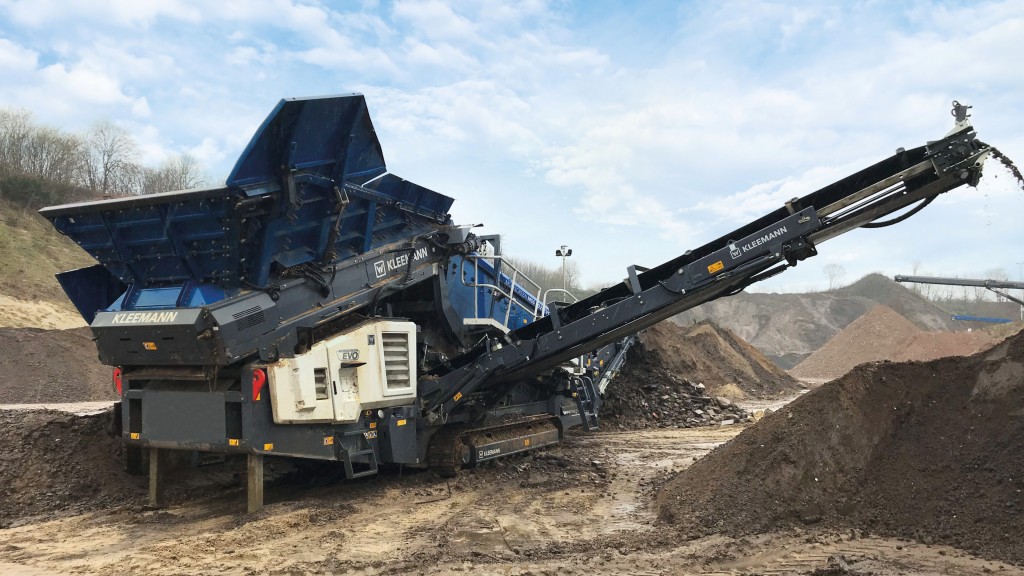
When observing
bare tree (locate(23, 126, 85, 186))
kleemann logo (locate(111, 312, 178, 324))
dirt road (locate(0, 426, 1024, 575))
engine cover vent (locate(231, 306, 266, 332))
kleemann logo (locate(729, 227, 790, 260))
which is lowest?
dirt road (locate(0, 426, 1024, 575))

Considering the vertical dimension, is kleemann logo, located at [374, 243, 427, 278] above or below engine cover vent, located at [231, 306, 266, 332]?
above

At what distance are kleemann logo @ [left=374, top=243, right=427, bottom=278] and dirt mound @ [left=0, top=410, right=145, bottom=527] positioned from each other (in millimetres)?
3101

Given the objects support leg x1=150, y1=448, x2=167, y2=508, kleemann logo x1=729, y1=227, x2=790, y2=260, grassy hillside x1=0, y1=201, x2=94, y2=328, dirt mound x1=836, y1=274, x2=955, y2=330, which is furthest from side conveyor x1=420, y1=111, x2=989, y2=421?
dirt mound x1=836, y1=274, x2=955, y2=330

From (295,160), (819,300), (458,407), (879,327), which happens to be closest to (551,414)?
(458,407)

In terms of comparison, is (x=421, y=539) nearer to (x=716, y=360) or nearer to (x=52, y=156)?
(x=716, y=360)

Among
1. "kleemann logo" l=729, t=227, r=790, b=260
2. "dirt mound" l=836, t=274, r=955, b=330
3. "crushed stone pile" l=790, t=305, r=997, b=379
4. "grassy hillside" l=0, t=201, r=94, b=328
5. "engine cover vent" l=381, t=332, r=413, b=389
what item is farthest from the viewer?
"dirt mound" l=836, t=274, r=955, b=330

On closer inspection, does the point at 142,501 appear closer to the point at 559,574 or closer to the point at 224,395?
the point at 224,395

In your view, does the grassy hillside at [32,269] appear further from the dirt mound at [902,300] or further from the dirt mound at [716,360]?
the dirt mound at [902,300]

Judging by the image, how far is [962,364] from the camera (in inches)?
251

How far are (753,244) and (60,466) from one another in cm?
706

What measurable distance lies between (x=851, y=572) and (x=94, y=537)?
555 centimetres

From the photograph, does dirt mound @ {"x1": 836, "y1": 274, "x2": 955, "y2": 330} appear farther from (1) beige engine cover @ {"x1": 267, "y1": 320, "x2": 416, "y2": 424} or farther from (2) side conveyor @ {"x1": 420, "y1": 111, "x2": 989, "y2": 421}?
(1) beige engine cover @ {"x1": 267, "y1": 320, "x2": 416, "y2": 424}

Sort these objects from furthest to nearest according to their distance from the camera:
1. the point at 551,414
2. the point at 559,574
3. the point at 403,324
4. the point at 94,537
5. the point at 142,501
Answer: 1. the point at 551,414
2. the point at 403,324
3. the point at 142,501
4. the point at 94,537
5. the point at 559,574

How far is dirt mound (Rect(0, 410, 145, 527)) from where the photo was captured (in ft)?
21.8
